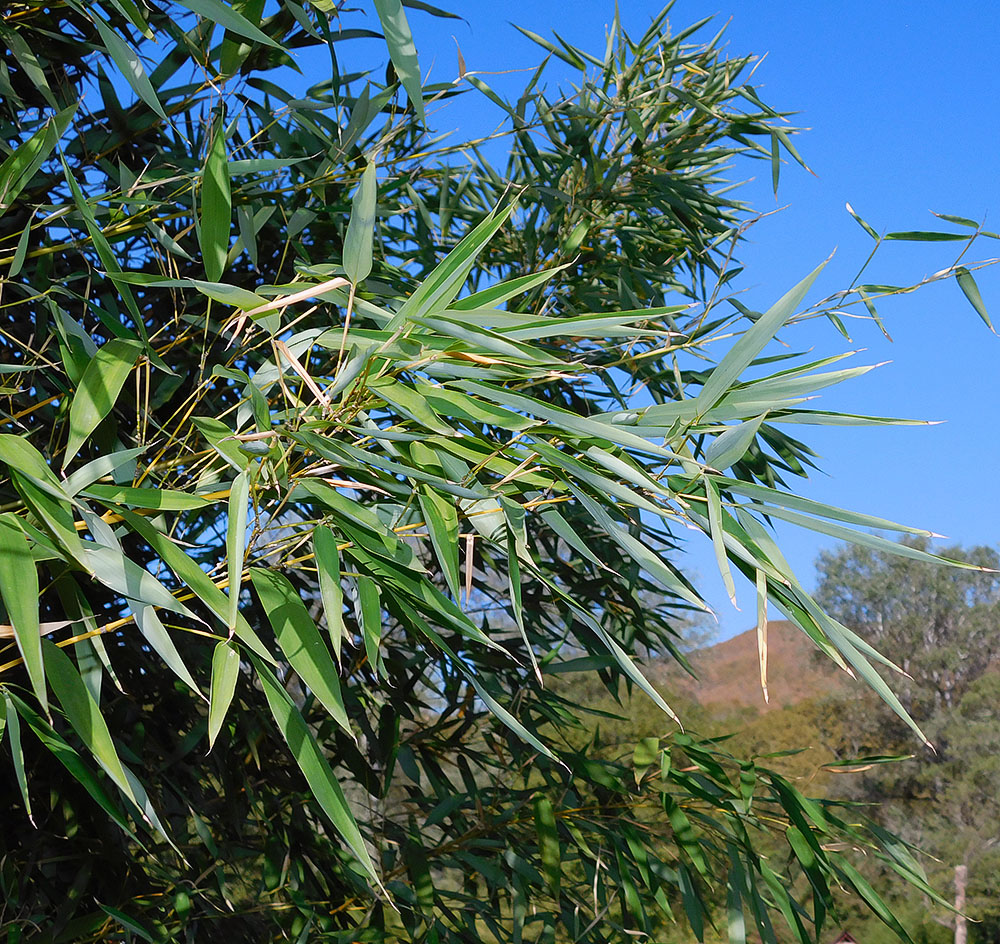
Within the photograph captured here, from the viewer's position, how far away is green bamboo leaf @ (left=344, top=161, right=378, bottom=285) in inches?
29.5

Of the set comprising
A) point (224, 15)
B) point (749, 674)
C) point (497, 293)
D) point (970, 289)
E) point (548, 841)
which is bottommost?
point (749, 674)

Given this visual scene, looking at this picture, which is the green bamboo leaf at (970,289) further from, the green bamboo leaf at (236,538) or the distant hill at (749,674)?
the distant hill at (749,674)

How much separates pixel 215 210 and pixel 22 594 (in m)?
0.38

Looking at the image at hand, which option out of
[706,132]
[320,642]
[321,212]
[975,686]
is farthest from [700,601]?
[975,686]

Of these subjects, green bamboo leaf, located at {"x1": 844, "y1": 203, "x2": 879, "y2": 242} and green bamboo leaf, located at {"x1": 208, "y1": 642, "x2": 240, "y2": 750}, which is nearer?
green bamboo leaf, located at {"x1": 208, "y1": 642, "x2": 240, "y2": 750}

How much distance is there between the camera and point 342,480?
0.87 meters

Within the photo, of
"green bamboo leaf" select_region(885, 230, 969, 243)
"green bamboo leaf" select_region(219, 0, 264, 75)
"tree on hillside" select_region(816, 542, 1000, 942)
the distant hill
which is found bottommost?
the distant hill

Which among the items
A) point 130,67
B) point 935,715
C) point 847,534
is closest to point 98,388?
point 130,67

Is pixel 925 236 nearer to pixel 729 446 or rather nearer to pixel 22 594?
pixel 729 446

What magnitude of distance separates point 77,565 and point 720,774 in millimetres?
1118

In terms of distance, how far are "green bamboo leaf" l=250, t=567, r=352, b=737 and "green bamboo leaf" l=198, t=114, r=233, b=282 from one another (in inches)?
10.8

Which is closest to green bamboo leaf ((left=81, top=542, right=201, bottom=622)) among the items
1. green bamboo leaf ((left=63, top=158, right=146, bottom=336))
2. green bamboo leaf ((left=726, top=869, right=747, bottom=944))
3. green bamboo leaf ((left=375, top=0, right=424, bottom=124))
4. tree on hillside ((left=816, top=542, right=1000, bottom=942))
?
green bamboo leaf ((left=63, top=158, right=146, bottom=336))

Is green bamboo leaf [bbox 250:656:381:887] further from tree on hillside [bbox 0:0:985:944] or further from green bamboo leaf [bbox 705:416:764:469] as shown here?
green bamboo leaf [bbox 705:416:764:469]

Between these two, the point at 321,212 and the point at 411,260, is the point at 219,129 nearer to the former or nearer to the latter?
the point at 321,212
